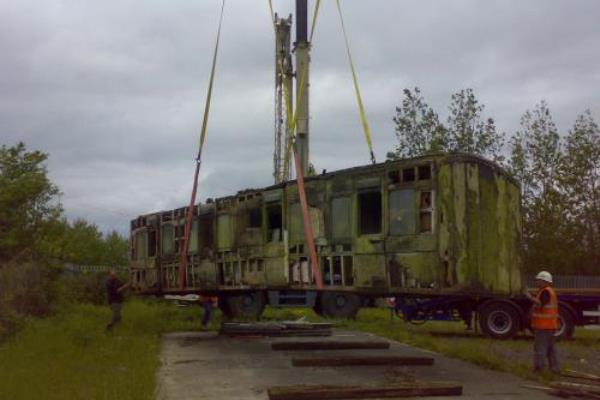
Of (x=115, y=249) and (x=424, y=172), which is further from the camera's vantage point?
(x=115, y=249)

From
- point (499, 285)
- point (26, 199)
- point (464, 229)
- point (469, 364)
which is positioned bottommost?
point (469, 364)

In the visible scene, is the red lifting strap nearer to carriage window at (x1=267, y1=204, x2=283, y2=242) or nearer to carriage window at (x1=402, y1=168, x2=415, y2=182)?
carriage window at (x1=267, y1=204, x2=283, y2=242)

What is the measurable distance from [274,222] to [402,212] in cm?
362

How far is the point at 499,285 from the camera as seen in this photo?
12.9 meters

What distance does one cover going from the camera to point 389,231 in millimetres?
12289

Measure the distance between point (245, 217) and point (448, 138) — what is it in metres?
21.1

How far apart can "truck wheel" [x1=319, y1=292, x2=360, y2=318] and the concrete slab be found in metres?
7.25

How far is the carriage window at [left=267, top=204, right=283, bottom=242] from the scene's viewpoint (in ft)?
48.3

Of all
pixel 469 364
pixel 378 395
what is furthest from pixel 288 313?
pixel 378 395

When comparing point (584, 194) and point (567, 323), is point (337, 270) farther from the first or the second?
point (584, 194)

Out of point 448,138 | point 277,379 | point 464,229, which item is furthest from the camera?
point 448,138

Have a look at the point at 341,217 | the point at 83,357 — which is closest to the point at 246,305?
the point at 83,357

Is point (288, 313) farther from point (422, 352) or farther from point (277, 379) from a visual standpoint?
point (277, 379)

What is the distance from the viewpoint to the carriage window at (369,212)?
12.8 metres
